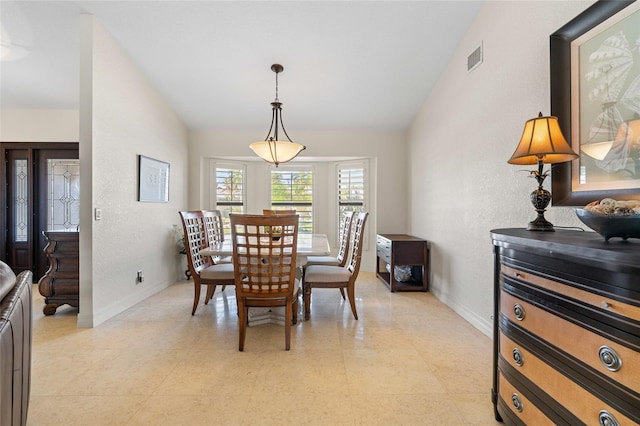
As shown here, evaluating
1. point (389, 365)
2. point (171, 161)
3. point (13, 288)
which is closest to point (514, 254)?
point (389, 365)

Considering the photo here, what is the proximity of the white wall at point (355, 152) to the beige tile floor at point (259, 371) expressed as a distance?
2.16m

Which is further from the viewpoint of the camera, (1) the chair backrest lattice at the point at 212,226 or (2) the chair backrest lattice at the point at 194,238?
(1) the chair backrest lattice at the point at 212,226

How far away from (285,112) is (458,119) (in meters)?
2.45

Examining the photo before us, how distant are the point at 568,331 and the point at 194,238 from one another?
118 inches

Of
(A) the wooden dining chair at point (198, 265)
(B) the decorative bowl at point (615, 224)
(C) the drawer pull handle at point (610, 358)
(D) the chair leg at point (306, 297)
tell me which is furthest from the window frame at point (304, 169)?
(C) the drawer pull handle at point (610, 358)

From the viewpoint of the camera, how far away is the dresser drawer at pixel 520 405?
1.19m

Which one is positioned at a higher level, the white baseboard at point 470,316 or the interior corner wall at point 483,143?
the interior corner wall at point 483,143

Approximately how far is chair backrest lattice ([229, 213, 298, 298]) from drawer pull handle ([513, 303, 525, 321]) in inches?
55.7

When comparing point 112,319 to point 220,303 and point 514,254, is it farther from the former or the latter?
point 514,254

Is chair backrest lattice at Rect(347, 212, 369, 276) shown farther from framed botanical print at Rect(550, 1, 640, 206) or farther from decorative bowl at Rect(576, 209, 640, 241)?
decorative bowl at Rect(576, 209, 640, 241)

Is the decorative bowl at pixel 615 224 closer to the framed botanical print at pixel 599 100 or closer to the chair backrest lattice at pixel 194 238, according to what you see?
the framed botanical print at pixel 599 100

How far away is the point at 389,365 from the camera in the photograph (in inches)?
81.4

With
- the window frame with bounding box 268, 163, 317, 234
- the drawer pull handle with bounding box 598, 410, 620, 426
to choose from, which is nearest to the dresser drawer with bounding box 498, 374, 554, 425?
the drawer pull handle with bounding box 598, 410, 620, 426

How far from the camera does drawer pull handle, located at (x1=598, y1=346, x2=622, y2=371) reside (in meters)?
0.90
